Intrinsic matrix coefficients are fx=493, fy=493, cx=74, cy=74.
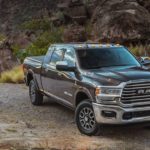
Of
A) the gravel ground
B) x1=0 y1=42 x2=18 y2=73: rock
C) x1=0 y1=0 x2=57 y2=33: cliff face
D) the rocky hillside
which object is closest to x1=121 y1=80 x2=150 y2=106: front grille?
the gravel ground

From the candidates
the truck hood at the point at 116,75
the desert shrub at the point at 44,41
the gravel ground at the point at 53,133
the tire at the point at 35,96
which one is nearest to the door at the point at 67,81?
the truck hood at the point at 116,75

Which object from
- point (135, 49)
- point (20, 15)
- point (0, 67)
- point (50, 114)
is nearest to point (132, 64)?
point (50, 114)

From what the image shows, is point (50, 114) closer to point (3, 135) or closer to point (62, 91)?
point (62, 91)

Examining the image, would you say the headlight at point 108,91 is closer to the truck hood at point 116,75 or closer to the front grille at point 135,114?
the truck hood at point 116,75

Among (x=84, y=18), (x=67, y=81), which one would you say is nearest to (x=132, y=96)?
(x=67, y=81)

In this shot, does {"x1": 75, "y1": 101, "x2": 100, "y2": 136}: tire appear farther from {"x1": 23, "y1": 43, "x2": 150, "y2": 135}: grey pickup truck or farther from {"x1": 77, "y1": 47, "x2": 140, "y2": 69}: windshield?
{"x1": 77, "y1": 47, "x2": 140, "y2": 69}: windshield

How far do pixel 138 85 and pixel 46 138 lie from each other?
2105 mm

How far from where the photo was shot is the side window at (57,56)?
458 inches

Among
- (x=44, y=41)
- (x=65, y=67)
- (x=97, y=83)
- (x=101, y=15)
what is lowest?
(x=44, y=41)

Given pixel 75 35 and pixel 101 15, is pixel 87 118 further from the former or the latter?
pixel 75 35

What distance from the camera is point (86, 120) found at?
390 inches

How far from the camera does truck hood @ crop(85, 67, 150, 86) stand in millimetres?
9438

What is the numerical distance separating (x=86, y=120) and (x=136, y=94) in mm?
1232

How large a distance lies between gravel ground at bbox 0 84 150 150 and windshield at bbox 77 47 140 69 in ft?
4.57
